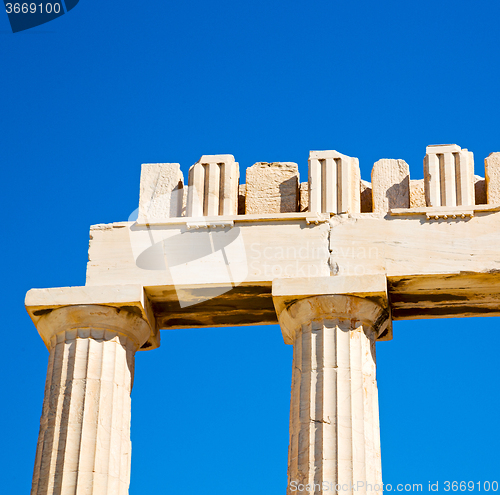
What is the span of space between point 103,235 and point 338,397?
5012 millimetres

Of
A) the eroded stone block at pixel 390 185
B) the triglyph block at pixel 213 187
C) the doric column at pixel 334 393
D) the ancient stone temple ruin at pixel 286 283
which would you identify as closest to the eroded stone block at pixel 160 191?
the ancient stone temple ruin at pixel 286 283

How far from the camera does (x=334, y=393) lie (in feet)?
58.0

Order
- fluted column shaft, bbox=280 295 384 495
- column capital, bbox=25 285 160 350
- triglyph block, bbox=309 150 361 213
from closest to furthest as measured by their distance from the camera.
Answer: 1. fluted column shaft, bbox=280 295 384 495
2. column capital, bbox=25 285 160 350
3. triglyph block, bbox=309 150 361 213

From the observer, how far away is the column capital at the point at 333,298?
18.4m

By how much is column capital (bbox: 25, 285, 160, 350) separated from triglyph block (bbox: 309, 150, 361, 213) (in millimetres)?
3441

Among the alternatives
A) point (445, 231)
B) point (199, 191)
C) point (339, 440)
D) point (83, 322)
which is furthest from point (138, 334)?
point (445, 231)

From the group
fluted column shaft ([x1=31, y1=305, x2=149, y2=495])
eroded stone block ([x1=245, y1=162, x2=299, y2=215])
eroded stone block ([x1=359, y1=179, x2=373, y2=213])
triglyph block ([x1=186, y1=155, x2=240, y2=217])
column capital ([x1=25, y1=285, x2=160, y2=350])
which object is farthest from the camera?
eroded stone block ([x1=359, y1=179, x2=373, y2=213])

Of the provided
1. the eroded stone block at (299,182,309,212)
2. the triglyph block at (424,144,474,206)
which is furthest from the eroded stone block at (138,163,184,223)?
the triglyph block at (424,144,474,206)

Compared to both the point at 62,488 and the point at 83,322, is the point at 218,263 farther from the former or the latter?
the point at 62,488

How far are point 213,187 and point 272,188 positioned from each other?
1037 mm

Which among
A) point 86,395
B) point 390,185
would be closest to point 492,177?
point 390,185

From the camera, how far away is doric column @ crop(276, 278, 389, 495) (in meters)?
17.1

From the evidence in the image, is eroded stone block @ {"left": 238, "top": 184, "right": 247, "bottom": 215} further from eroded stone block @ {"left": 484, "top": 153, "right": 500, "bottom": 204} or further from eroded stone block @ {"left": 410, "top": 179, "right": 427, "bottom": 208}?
eroded stone block @ {"left": 484, "top": 153, "right": 500, "bottom": 204}

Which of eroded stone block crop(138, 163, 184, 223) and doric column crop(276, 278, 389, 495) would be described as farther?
eroded stone block crop(138, 163, 184, 223)
